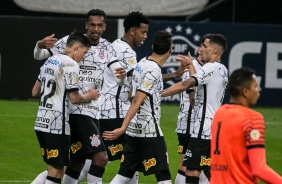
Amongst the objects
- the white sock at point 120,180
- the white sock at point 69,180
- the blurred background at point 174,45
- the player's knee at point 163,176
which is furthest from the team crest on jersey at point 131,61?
the blurred background at point 174,45

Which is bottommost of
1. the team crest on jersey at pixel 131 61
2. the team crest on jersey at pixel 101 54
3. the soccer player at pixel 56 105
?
the soccer player at pixel 56 105

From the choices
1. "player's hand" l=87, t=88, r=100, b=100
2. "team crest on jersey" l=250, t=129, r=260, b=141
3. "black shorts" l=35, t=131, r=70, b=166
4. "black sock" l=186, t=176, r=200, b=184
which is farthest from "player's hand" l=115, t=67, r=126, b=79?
"team crest on jersey" l=250, t=129, r=260, b=141

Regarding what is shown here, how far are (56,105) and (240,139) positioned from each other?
12.4 feet

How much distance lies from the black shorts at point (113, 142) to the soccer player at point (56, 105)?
1.56 m

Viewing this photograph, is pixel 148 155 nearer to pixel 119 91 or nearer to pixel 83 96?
pixel 83 96

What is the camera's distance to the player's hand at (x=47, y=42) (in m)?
11.2

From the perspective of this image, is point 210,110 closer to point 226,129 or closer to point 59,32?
point 226,129

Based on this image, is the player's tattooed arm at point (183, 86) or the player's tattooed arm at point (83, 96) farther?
the player's tattooed arm at point (183, 86)

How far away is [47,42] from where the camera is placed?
1128 centimetres

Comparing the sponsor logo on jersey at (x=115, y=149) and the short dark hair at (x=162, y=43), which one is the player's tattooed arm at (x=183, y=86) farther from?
the sponsor logo on jersey at (x=115, y=149)

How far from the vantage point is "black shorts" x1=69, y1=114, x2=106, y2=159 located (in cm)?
1126

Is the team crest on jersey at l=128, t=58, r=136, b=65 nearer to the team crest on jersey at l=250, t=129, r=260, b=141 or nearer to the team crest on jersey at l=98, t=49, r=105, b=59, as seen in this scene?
the team crest on jersey at l=98, t=49, r=105, b=59

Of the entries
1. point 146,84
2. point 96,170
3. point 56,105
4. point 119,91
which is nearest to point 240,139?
point 146,84

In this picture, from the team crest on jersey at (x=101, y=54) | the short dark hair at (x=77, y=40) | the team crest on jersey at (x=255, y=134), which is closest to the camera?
the team crest on jersey at (x=255, y=134)
